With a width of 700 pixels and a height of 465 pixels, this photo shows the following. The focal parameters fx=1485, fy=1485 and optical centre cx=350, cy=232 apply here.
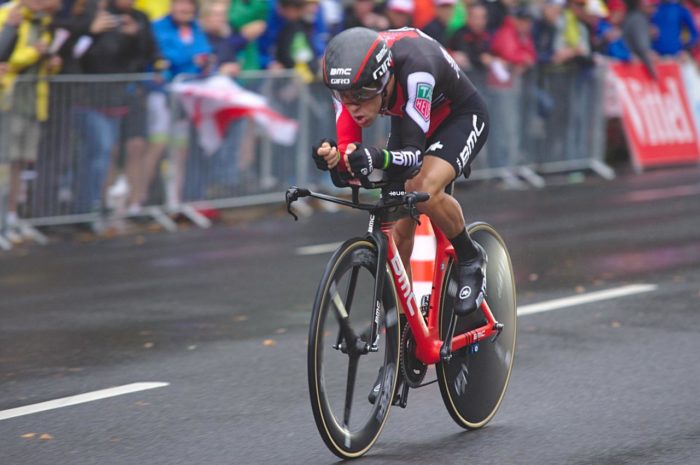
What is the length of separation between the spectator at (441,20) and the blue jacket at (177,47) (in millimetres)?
3311

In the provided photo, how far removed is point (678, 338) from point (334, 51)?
3880 mm

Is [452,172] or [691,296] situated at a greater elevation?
[452,172]

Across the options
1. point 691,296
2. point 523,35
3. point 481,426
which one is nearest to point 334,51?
point 481,426

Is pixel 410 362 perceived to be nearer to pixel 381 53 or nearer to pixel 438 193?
pixel 438 193

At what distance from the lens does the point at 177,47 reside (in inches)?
564

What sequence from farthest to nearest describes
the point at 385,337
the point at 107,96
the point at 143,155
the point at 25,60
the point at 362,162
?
1. the point at 143,155
2. the point at 107,96
3. the point at 25,60
4. the point at 385,337
5. the point at 362,162

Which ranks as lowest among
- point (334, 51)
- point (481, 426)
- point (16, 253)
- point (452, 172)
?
point (16, 253)

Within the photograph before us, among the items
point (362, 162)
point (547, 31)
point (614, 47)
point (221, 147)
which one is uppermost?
point (362, 162)

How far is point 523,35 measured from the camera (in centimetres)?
1830

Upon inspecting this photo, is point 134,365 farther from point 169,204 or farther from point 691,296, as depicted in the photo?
point 169,204

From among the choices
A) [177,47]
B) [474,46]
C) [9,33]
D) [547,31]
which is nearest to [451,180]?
[9,33]

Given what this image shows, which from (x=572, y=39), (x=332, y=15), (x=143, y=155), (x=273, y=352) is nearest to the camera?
(x=273, y=352)

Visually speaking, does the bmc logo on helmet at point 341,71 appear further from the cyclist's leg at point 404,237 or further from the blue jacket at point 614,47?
the blue jacket at point 614,47

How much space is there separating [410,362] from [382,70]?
130cm
